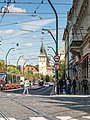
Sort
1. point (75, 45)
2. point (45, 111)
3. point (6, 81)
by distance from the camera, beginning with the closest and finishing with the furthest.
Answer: point (45, 111)
point (75, 45)
point (6, 81)

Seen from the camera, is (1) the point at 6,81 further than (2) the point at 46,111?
Yes

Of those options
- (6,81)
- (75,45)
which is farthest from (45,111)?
(6,81)

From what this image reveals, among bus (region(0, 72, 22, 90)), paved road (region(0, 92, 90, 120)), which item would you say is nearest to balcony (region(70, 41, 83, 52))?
bus (region(0, 72, 22, 90))

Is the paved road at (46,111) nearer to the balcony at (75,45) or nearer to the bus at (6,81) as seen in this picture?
the balcony at (75,45)

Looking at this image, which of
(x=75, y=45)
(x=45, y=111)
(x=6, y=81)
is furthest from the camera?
(x=6, y=81)

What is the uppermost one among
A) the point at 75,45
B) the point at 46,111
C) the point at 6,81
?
the point at 75,45

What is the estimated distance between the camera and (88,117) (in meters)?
17.0

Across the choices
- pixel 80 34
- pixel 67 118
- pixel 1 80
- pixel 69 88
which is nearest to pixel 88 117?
pixel 67 118

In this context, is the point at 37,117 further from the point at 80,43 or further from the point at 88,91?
the point at 80,43

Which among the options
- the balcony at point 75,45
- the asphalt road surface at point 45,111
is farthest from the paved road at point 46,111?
the balcony at point 75,45

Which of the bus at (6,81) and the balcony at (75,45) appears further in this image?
the bus at (6,81)

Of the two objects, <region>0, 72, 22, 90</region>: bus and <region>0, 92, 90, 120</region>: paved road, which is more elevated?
<region>0, 72, 22, 90</region>: bus

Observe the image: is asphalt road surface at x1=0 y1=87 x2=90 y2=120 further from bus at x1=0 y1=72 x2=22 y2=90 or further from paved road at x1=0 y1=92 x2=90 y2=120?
bus at x1=0 y1=72 x2=22 y2=90

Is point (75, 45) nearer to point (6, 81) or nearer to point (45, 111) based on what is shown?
point (6, 81)
